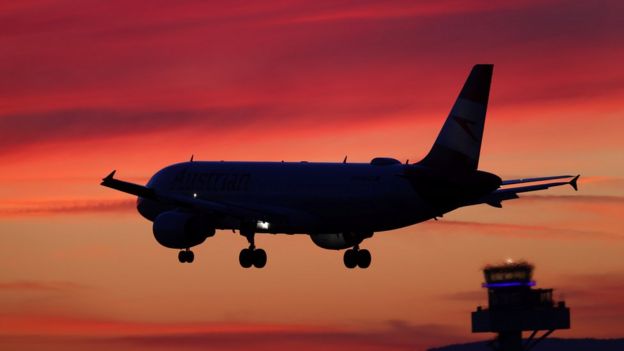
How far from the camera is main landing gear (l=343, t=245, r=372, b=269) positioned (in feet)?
287

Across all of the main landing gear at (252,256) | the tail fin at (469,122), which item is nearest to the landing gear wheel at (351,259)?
the main landing gear at (252,256)

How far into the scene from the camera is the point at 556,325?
19938 centimetres

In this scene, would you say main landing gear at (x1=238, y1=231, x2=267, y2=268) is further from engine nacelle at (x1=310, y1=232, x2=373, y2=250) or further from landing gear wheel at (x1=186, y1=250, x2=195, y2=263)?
engine nacelle at (x1=310, y1=232, x2=373, y2=250)

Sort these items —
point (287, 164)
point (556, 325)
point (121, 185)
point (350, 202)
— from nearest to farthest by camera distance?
point (121, 185)
point (350, 202)
point (287, 164)
point (556, 325)

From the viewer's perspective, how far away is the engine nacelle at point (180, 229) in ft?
273

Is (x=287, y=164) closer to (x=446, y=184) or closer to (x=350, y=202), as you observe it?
(x=350, y=202)

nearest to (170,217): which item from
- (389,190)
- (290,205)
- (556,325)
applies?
(290,205)

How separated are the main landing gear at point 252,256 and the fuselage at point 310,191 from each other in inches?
56.6

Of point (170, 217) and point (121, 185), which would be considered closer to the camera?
point (121, 185)

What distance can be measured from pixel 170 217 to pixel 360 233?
1136 centimetres

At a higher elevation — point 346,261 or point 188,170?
point 188,170

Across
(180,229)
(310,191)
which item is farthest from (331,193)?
(180,229)

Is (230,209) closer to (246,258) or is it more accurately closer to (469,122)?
(246,258)

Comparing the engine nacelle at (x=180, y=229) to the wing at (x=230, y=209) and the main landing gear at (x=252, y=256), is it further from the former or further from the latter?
the main landing gear at (x=252, y=256)
